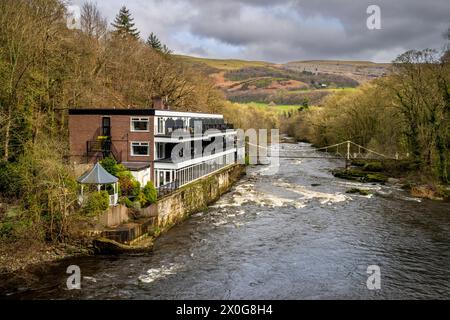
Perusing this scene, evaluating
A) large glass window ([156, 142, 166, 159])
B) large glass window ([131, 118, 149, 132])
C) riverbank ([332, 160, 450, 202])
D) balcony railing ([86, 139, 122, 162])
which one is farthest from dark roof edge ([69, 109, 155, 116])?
riverbank ([332, 160, 450, 202])

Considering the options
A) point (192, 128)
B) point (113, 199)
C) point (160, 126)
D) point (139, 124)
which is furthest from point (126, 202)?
point (192, 128)

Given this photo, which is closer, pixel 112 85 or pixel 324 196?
pixel 324 196

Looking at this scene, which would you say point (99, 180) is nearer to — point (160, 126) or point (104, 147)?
point (104, 147)

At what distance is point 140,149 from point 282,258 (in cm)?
1721

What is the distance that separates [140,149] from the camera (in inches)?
1501

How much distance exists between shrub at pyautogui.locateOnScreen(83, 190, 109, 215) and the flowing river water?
310cm

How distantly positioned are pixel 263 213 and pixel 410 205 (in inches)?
603

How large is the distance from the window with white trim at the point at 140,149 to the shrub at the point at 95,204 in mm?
10535

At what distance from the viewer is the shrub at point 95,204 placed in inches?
1077

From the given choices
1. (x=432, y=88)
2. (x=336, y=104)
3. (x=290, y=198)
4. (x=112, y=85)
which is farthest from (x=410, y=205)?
(x=336, y=104)

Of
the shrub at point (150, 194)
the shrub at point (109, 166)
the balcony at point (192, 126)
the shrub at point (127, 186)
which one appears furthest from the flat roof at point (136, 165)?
the shrub at point (150, 194)

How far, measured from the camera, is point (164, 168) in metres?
37.6

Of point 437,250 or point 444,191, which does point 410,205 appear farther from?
point 437,250

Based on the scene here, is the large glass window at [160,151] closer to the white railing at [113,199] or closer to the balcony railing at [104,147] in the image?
the balcony railing at [104,147]
